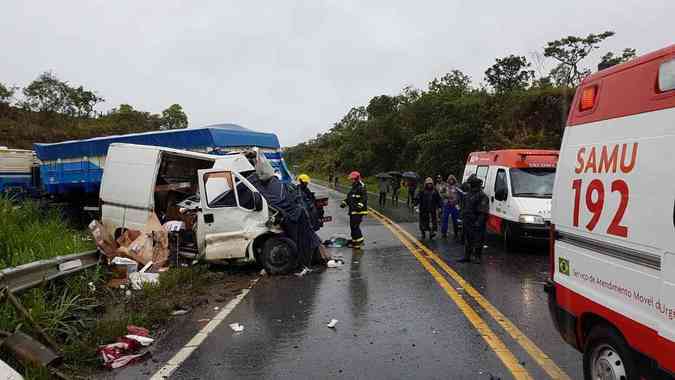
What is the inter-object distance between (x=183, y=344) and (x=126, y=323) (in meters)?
0.84

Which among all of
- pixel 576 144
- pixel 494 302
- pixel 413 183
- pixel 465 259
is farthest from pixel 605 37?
pixel 576 144

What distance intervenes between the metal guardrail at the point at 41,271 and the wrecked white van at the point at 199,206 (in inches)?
82.6

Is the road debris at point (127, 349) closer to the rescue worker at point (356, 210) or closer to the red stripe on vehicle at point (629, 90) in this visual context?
the red stripe on vehicle at point (629, 90)

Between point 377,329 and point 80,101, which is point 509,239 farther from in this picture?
point 80,101

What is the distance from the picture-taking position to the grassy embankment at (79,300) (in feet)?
17.1

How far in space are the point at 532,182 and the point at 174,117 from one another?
175 feet

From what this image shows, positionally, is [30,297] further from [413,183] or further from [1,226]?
[413,183]

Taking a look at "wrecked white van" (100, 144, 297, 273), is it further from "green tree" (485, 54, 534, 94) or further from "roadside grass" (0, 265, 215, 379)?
"green tree" (485, 54, 534, 94)

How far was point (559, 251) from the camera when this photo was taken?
13.6ft

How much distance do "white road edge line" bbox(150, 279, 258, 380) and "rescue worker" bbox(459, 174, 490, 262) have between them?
470cm

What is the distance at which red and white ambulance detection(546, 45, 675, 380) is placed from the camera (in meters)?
2.88

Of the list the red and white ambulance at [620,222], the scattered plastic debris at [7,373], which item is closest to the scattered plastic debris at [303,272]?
the scattered plastic debris at [7,373]

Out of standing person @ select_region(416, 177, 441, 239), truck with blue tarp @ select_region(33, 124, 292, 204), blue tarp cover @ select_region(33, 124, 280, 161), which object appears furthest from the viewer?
truck with blue tarp @ select_region(33, 124, 292, 204)

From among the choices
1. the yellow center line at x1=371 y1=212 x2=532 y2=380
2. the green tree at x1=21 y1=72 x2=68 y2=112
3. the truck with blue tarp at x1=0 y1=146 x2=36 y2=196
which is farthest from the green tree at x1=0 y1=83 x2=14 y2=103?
the yellow center line at x1=371 y1=212 x2=532 y2=380
